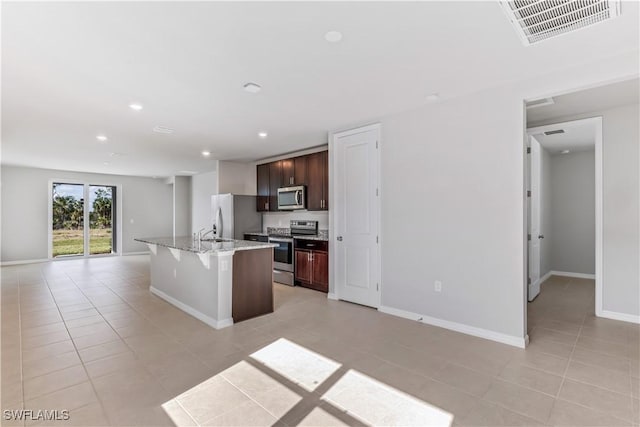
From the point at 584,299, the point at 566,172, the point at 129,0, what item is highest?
the point at 129,0

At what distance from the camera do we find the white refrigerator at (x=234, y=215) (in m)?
6.65

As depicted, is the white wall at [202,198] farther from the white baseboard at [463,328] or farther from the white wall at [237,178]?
the white baseboard at [463,328]

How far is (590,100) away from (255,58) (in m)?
3.71

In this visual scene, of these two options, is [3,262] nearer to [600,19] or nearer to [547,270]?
[600,19]

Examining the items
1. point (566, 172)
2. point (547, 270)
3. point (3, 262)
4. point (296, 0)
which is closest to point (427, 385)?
point (296, 0)

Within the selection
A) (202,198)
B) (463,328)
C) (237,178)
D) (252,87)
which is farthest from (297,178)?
(202,198)

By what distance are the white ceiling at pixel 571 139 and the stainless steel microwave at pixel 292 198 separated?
378cm

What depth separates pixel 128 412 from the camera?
1.97 meters

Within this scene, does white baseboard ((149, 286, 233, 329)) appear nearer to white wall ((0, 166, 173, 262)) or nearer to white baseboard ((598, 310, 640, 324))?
white baseboard ((598, 310, 640, 324))

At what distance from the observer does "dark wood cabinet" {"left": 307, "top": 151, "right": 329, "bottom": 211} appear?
534cm

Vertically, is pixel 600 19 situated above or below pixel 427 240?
above

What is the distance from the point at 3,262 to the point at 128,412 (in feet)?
29.2

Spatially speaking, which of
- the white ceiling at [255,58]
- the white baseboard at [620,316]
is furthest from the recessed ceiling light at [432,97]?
the white baseboard at [620,316]

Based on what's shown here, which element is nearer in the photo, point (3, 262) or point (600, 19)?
point (600, 19)
